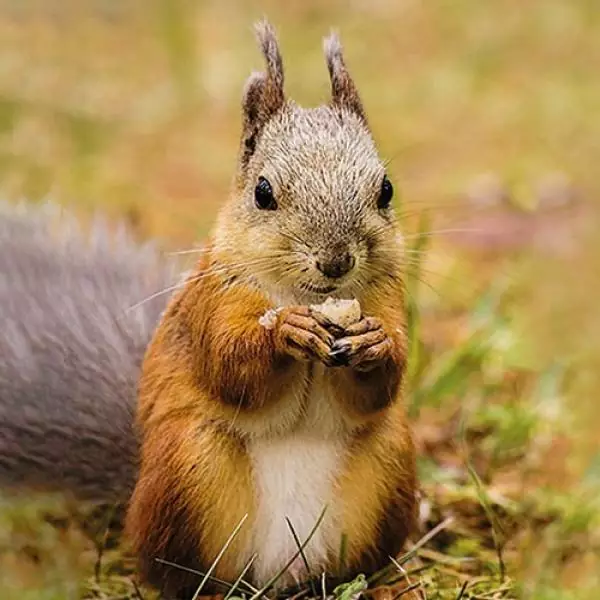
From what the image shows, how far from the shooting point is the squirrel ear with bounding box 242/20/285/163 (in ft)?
6.85

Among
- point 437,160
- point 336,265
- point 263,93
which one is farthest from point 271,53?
point 437,160

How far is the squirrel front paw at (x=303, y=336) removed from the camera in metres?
1.87

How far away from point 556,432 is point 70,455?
1329 mm

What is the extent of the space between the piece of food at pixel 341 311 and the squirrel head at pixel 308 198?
3cm

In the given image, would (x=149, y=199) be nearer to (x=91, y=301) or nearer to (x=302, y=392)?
(x=91, y=301)

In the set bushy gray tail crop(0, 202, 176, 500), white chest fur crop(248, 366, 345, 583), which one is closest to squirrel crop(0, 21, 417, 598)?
white chest fur crop(248, 366, 345, 583)

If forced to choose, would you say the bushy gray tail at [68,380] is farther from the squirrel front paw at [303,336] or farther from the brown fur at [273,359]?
the squirrel front paw at [303,336]

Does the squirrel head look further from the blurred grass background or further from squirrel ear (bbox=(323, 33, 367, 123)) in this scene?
the blurred grass background

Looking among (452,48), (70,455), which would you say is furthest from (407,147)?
(70,455)

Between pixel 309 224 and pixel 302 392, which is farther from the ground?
pixel 309 224

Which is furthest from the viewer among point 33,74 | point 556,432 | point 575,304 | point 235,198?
point 33,74

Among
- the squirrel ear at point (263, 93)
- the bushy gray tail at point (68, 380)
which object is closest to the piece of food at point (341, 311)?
the squirrel ear at point (263, 93)

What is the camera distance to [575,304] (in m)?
4.01

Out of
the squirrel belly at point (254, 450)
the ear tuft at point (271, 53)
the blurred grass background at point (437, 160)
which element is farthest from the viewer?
the blurred grass background at point (437, 160)
